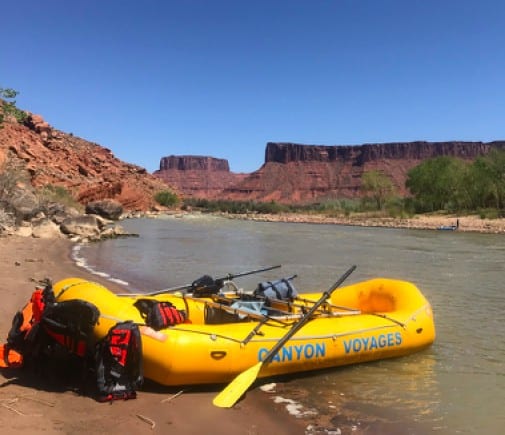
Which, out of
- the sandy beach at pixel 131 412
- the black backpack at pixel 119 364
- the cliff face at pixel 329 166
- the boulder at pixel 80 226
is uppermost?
the cliff face at pixel 329 166

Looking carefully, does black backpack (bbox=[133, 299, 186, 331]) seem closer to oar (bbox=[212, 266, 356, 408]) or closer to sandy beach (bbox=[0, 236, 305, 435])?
sandy beach (bbox=[0, 236, 305, 435])

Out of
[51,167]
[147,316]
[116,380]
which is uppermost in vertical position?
[51,167]

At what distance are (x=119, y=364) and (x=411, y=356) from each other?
359cm

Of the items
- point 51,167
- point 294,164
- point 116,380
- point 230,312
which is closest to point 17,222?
point 230,312

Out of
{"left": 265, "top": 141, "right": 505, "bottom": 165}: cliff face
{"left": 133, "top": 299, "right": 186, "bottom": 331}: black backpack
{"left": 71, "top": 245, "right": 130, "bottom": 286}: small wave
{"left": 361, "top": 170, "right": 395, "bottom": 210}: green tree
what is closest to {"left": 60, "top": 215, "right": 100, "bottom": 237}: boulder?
{"left": 71, "top": 245, "right": 130, "bottom": 286}: small wave

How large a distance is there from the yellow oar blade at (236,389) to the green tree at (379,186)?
57.6 meters

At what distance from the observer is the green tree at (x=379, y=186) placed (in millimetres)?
60594

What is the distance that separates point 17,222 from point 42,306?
55.5 ft

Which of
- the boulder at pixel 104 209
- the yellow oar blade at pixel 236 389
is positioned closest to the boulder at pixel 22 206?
the boulder at pixel 104 209

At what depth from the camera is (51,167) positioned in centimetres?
6494

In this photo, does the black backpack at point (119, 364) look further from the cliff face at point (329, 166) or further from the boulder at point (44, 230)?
the cliff face at point (329, 166)

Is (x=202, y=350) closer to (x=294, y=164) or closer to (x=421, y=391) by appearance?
(x=421, y=391)

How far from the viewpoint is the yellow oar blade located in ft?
14.4

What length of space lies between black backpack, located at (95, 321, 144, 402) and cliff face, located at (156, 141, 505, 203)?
133 meters
